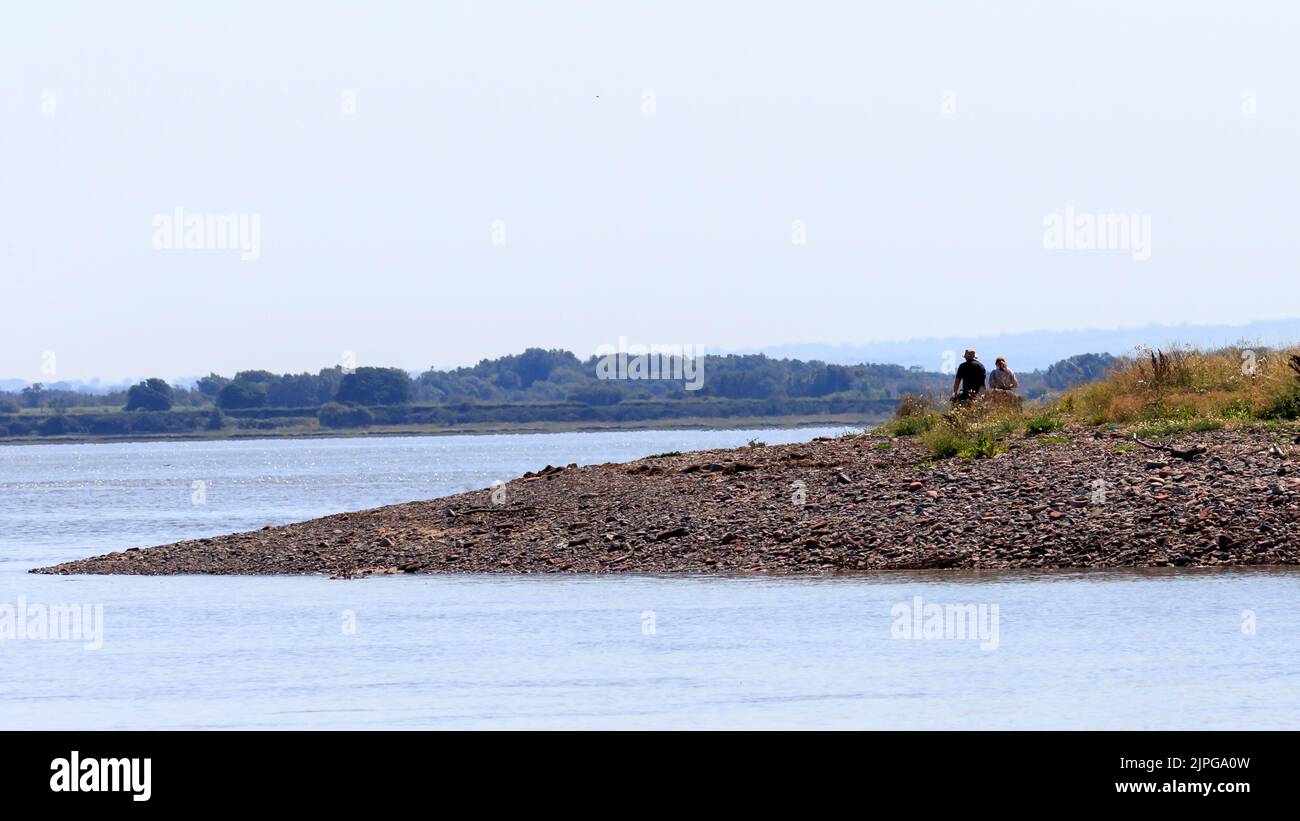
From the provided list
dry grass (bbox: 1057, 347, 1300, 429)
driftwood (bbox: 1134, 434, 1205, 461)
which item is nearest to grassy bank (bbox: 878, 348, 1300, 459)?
dry grass (bbox: 1057, 347, 1300, 429)

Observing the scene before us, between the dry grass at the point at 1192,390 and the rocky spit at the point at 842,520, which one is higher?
the dry grass at the point at 1192,390

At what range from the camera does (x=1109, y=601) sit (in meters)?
21.0

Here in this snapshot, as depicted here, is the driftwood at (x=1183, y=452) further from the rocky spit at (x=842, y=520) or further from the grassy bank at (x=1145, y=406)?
the grassy bank at (x=1145, y=406)

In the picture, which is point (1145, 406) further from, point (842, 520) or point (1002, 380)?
point (842, 520)

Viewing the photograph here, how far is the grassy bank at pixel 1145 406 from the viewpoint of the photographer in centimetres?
3123

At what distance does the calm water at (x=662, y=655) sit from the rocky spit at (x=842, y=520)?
3.79 feet

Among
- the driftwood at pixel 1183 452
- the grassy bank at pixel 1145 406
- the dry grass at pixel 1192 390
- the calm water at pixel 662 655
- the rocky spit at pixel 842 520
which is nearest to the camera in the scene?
the calm water at pixel 662 655

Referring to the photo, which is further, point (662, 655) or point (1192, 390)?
point (1192, 390)

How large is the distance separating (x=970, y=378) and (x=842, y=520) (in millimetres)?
7785

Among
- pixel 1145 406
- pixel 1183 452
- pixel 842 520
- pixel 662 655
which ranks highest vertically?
pixel 1145 406

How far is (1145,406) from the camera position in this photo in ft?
108
